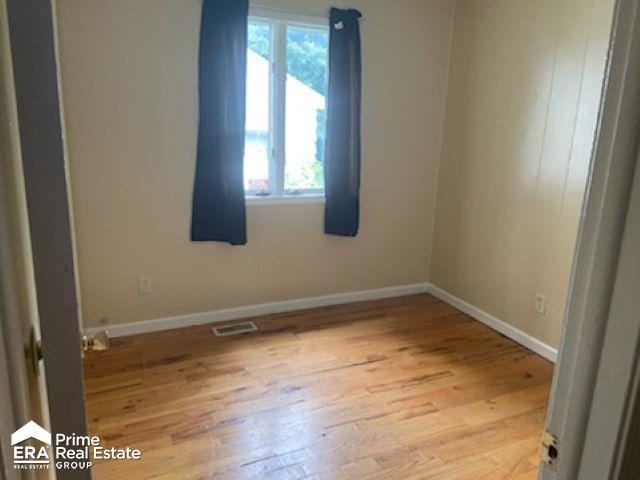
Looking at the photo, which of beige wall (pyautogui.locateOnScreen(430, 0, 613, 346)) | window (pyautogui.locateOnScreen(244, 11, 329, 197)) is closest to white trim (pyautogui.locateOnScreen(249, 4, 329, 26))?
window (pyautogui.locateOnScreen(244, 11, 329, 197))

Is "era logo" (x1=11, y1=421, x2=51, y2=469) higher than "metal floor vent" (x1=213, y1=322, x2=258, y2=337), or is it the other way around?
"era logo" (x1=11, y1=421, x2=51, y2=469)

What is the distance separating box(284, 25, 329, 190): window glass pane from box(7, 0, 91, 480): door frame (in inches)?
106

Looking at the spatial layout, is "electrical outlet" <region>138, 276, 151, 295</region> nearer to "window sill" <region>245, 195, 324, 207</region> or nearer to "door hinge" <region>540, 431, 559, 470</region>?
"window sill" <region>245, 195, 324, 207</region>

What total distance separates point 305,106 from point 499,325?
7.05 feet

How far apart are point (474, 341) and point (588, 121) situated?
1559 mm

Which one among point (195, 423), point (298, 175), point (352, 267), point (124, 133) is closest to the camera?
point (195, 423)

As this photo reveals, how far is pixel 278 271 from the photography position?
3.51m

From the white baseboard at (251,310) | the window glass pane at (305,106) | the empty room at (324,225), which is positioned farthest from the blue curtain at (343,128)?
the white baseboard at (251,310)

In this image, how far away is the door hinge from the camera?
2.17ft

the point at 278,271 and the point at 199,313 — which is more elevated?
the point at 278,271

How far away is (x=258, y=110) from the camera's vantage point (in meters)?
3.24

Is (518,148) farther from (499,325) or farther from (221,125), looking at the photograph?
A: (221,125)

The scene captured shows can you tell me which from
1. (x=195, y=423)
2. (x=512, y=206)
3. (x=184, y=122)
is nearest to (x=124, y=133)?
(x=184, y=122)

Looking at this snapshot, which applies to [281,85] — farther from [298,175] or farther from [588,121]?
A: [588,121]
